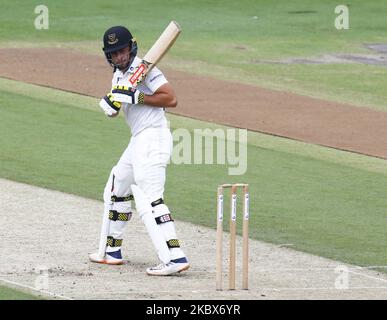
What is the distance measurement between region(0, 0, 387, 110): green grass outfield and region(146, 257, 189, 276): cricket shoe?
12803mm

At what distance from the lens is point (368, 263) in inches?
527

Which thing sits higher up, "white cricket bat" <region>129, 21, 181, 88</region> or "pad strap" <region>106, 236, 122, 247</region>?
"white cricket bat" <region>129, 21, 181, 88</region>

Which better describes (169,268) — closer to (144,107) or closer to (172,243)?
(172,243)

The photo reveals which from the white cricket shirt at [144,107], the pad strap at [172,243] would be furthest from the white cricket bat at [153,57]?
the pad strap at [172,243]

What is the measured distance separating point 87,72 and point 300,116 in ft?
18.9

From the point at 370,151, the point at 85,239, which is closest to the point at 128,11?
the point at 370,151

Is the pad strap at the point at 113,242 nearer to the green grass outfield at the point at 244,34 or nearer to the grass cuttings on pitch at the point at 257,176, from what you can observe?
the grass cuttings on pitch at the point at 257,176

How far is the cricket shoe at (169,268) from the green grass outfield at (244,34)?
12803 millimetres

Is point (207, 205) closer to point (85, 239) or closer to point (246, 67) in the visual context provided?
point (85, 239)
